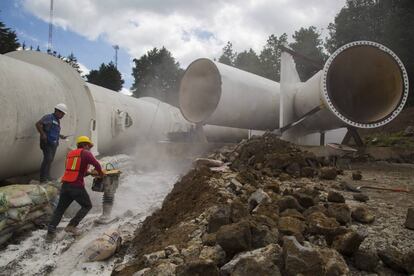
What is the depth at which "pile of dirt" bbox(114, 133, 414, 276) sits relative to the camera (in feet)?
7.06

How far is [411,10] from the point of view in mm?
Answer: 17422

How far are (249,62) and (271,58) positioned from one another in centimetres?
220

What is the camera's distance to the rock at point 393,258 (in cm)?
229

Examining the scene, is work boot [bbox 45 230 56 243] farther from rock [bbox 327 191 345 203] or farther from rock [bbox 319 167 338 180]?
rock [bbox 319 167 338 180]

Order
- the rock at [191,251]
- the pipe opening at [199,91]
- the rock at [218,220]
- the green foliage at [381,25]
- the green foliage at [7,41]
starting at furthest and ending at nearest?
the green foliage at [7,41] → the green foliage at [381,25] → the pipe opening at [199,91] → the rock at [218,220] → the rock at [191,251]

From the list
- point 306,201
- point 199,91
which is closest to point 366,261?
point 306,201

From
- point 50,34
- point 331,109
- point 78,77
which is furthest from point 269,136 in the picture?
point 50,34

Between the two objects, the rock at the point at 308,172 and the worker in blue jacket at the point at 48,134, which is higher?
the worker in blue jacket at the point at 48,134

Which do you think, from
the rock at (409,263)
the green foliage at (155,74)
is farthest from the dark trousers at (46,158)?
the green foliage at (155,74)

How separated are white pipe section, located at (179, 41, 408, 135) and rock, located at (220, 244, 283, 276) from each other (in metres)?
5.03

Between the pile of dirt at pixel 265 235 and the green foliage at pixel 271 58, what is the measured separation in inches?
953

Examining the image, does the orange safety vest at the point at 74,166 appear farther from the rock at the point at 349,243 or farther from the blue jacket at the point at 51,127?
the rock at the point at 349,243

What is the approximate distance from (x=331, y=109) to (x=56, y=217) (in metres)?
5.05

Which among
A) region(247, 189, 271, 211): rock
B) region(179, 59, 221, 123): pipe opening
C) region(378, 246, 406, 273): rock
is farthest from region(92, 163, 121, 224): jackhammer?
region(179, 59, 221, 123): pipe opening
